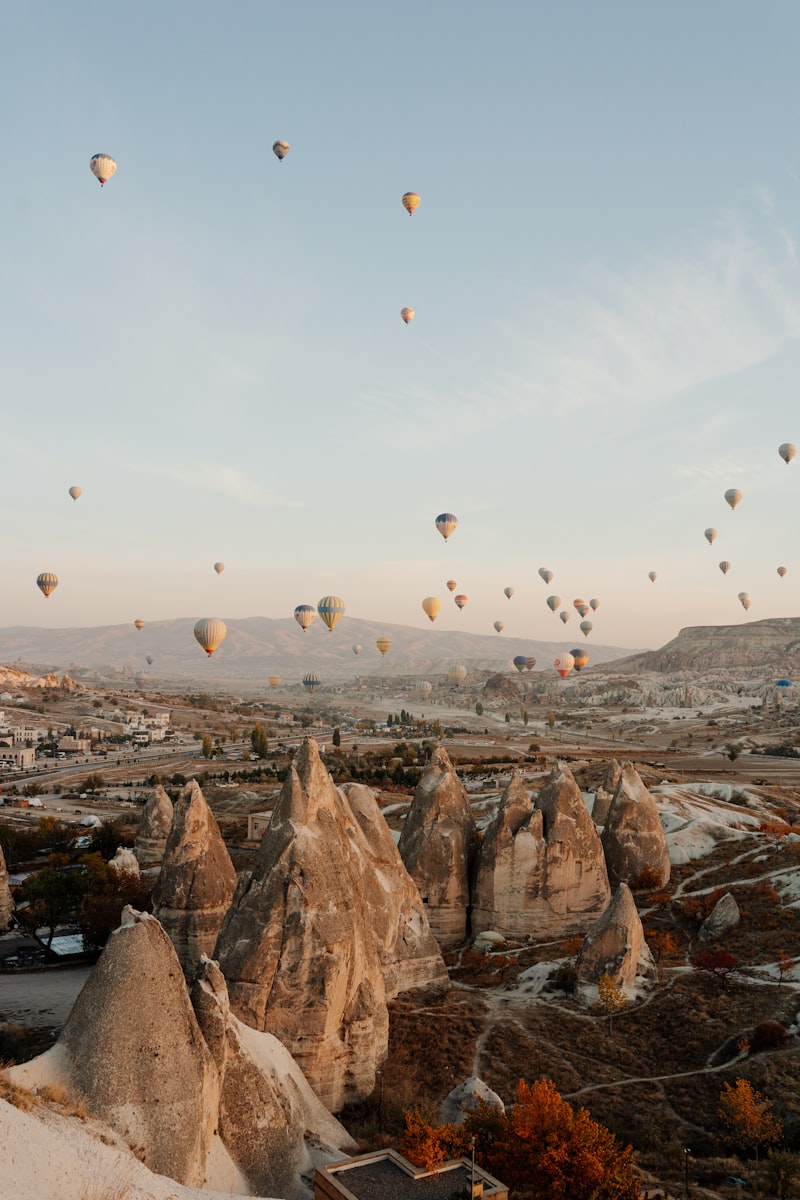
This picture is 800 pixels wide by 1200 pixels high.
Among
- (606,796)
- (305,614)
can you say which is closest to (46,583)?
(305,614)

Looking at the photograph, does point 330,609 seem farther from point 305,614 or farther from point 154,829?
point 154,829

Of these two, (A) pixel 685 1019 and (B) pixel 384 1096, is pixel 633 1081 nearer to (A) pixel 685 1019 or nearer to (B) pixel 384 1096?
(A) pixel 685 1019

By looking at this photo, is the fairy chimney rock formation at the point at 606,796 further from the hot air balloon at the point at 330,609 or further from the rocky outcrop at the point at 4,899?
the hot air balloon at the point at 330,609

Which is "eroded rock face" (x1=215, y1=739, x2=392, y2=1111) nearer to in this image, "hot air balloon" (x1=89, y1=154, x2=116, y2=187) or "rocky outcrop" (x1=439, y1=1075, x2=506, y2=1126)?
"rocky outcrop" (x1=439, y1=1075, x2=506, y2=1126)

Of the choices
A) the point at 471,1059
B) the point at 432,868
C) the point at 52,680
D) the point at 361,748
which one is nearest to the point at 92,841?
the point at 432,868

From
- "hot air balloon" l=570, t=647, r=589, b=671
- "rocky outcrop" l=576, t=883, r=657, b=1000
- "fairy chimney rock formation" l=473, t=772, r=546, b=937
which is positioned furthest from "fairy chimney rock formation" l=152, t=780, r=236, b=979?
"hot air balloon" l=570, t=647, r=589, b=671
